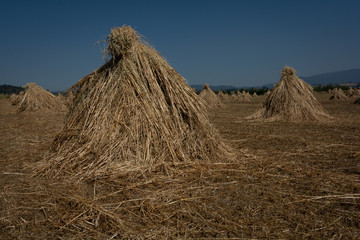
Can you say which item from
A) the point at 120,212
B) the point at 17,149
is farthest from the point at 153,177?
the point at 17,149

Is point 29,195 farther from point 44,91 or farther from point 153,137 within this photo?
point 44,91

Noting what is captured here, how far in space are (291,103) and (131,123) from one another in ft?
29.2

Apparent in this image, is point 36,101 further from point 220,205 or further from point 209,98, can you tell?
point 220,205

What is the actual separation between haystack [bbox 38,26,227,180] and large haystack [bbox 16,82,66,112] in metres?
15.4

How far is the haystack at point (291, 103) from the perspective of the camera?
11062 millimetres

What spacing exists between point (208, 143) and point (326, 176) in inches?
78.7

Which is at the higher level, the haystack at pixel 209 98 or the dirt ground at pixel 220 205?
the haystack at pixel 209 98

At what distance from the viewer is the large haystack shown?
18.4m

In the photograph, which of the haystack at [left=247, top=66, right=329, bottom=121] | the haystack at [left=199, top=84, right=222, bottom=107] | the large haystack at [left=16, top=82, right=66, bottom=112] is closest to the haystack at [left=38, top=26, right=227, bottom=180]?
the haystack at [left=247, top=66, right=329, bottom=121]

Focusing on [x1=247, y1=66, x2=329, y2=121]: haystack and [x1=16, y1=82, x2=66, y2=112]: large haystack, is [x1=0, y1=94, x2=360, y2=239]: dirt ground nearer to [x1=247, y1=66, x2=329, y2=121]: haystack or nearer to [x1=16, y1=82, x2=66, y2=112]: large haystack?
[x1=247, y1=66, x2=329, y2=121]: haystack

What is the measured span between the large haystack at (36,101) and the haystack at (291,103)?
14.8 metres

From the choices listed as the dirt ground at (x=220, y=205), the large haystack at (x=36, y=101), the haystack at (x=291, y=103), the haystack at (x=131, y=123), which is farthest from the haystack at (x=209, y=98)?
the dirt ground at (x=220, y=205)

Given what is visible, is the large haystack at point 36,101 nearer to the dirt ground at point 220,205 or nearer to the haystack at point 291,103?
the haystack at point 291,103

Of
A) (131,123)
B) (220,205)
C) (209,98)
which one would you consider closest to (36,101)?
(209,98)
